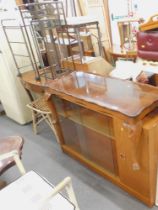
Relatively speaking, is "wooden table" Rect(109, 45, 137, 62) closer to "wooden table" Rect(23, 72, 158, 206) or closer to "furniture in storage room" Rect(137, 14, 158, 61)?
"furniture in storage room" Rect(137, 14, 158, 61)

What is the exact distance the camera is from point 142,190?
1519 millimetres

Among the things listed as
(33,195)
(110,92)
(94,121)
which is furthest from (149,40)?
(33,195)

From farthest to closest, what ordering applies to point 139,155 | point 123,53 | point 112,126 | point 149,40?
point 123,53, point 149,40, point 112,126, point 139,155

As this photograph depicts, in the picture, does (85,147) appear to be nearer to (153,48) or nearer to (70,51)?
(153,48)

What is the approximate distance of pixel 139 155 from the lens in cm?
137

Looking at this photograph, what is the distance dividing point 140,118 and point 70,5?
130 inches

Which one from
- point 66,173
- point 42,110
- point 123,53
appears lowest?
point 66,173

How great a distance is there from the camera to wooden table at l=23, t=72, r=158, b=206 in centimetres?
128

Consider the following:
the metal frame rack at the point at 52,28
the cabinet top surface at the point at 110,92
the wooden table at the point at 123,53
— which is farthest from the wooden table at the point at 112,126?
the wooden table at the point at 123,53

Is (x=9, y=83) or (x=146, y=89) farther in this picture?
(x=9, y=83)

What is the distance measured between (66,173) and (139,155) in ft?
2.85

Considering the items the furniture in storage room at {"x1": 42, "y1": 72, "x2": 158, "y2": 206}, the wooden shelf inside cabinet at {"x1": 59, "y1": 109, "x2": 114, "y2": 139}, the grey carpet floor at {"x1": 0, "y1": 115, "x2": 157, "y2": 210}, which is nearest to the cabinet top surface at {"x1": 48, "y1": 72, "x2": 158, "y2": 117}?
the furniture in storage room at {"x1": 42, "y1": 72, "x2": 158, "y2": 206}

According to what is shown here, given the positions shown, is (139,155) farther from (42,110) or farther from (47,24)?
(47,24)

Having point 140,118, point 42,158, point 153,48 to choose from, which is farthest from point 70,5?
point 140,118
